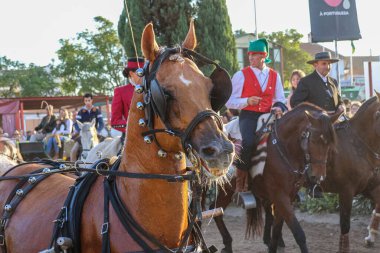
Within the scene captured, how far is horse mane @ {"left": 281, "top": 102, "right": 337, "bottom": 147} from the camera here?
22.2 ft

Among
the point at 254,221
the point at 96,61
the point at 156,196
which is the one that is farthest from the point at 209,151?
the point at 96,61

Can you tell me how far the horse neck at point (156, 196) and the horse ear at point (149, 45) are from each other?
0.82ft

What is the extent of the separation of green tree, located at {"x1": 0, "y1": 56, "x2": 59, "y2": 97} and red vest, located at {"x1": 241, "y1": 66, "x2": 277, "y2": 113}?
1554 inches

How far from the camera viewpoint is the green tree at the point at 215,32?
1689 cm

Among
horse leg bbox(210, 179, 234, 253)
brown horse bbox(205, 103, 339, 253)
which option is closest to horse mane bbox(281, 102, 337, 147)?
brown horse bbox(205, 103, 339, 253)

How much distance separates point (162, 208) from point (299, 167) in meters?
4.19

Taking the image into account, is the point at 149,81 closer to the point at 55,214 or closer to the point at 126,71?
the point at 55,214

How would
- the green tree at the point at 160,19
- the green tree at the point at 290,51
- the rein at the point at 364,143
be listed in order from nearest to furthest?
the rein at the point at 364,143, the green tree at the point at 160,19, the green tree at the point at 290,51

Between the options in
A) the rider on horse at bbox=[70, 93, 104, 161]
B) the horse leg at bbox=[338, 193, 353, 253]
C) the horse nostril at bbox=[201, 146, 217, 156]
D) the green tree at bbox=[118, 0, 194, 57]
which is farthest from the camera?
the green tree at bbox=[118, 0, 194, 57]

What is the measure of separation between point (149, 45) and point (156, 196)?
869mm

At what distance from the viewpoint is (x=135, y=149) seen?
3021mm

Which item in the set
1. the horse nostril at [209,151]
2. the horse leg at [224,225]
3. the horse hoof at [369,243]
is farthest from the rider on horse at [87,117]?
the horse nostril at [209,151]

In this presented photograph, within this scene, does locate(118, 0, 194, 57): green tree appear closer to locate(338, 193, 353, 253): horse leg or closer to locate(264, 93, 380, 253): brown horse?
locate(264, 93, 380, 253): brown horse

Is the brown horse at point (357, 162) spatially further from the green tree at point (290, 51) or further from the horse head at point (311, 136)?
the green tree at point (290, 51)
